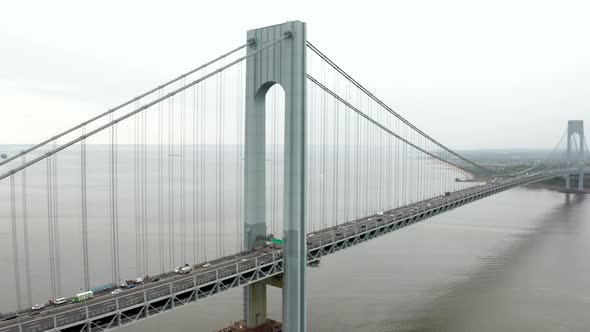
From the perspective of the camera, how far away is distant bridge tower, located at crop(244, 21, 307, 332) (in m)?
15.1

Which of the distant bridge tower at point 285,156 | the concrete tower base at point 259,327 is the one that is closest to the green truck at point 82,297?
the concrete tower base at point 259,327

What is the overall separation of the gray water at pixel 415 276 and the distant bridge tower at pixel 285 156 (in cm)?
296

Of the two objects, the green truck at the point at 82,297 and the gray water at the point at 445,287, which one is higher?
the green truck at the point at 82,297

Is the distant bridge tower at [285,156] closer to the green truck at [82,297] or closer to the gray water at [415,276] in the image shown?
the gray water at [415,276]

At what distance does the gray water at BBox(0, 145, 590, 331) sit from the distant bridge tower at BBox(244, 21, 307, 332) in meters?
2.96

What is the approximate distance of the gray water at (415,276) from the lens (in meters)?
19.3

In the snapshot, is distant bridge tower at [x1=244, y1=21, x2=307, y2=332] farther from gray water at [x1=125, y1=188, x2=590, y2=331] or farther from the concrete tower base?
gray water at [x1=125, y1=188, x2=590, y2=331]

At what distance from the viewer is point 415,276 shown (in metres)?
24.9

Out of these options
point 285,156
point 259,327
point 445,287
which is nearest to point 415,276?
point 445,287

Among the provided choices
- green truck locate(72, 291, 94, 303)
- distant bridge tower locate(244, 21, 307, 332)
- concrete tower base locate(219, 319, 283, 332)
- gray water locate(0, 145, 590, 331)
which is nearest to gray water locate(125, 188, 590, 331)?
gray water locate(0, 145, 590, 331)

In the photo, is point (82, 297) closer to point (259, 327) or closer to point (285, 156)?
point (259, 327)

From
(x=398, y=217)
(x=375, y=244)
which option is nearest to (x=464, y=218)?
(x=375, y=244)

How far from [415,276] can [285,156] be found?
1346 cm

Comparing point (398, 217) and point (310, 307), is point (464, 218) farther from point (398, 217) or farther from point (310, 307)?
point (310, 307)
